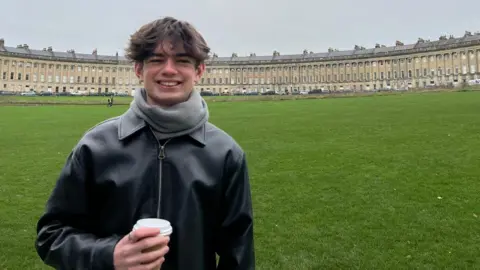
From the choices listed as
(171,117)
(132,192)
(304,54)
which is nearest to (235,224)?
(132,192)

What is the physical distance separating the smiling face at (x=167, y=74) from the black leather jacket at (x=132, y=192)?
212mm

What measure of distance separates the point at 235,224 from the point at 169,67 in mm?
1101

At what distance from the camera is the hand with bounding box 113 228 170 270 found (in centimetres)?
185

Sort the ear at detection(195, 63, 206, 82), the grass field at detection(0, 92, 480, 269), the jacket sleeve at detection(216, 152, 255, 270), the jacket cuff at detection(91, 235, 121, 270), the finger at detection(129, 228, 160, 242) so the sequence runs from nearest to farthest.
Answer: the finger at detection(129, 228, 160, 242), the jacket cuff at detection(91, 235, 121, 270), the jacket sleeve at detection(216, 152, 255, 270), the ear at detection(195, 63, 206, 82), the grass field at detection(0, 92, 480, 269)

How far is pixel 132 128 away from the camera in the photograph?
93.7 inches

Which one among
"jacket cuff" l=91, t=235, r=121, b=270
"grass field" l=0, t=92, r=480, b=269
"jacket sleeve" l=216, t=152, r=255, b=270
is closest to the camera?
"jacket cuff" l=91, t=235, r=121, b=270

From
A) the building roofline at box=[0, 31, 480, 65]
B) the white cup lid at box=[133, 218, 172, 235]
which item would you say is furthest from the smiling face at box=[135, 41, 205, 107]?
the building roofline at box=[0, 31, 480, 65]

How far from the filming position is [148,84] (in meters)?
2.46

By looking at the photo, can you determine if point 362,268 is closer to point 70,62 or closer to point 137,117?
point 137,117

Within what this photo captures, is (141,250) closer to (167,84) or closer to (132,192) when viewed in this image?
(132,192)

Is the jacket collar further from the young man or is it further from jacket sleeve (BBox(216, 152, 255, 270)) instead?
jacket sleeve (BBox(216, 152, 255, 270))

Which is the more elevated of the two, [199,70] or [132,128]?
[199,70]

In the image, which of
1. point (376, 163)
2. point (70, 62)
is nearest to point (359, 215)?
point (376, 163)

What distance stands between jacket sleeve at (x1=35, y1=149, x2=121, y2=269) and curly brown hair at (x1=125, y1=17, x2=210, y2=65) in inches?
28.9
